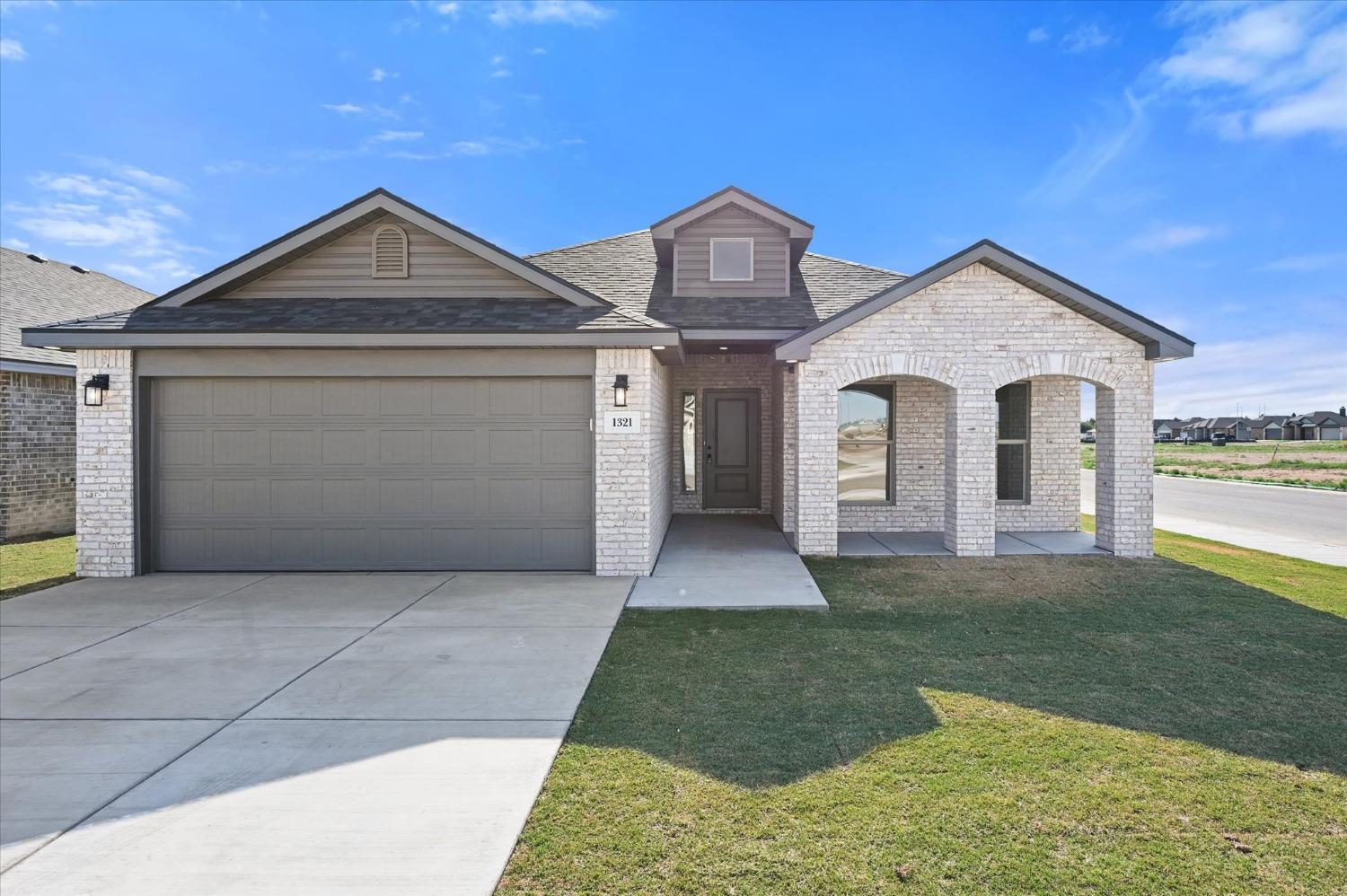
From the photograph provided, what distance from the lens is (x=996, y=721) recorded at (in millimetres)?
4016

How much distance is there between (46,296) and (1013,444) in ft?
67.0

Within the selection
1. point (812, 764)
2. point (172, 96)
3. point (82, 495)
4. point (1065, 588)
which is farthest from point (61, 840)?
point (172, 96)

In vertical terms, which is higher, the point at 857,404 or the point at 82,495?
the point at 857,404

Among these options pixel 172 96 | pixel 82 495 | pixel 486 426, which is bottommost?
pixel 82 495

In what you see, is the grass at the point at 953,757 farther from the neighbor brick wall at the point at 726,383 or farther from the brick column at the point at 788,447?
the neighbor brick wall at the point at 726,383

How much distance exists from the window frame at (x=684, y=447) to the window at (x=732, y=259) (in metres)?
2.48

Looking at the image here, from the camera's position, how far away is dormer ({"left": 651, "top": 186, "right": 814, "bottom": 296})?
11805 mm

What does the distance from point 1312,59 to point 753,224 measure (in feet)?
37.9

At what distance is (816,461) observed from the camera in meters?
9.27

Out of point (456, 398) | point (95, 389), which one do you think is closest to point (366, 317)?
point (456, 398)

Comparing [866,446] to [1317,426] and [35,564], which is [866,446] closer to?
[35,564]

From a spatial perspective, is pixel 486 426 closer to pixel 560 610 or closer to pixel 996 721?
pixel 560 610

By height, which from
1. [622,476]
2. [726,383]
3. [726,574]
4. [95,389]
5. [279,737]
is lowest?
[279,737]

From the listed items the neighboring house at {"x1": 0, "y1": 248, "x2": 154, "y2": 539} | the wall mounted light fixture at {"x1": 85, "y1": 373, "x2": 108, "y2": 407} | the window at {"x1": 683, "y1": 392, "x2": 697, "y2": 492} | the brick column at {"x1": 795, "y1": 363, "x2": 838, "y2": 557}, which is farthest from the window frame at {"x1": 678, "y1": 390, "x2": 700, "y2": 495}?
the neighboring house at {"x1": 0, "y1": 248, "x2": 154, "y2": 539}
